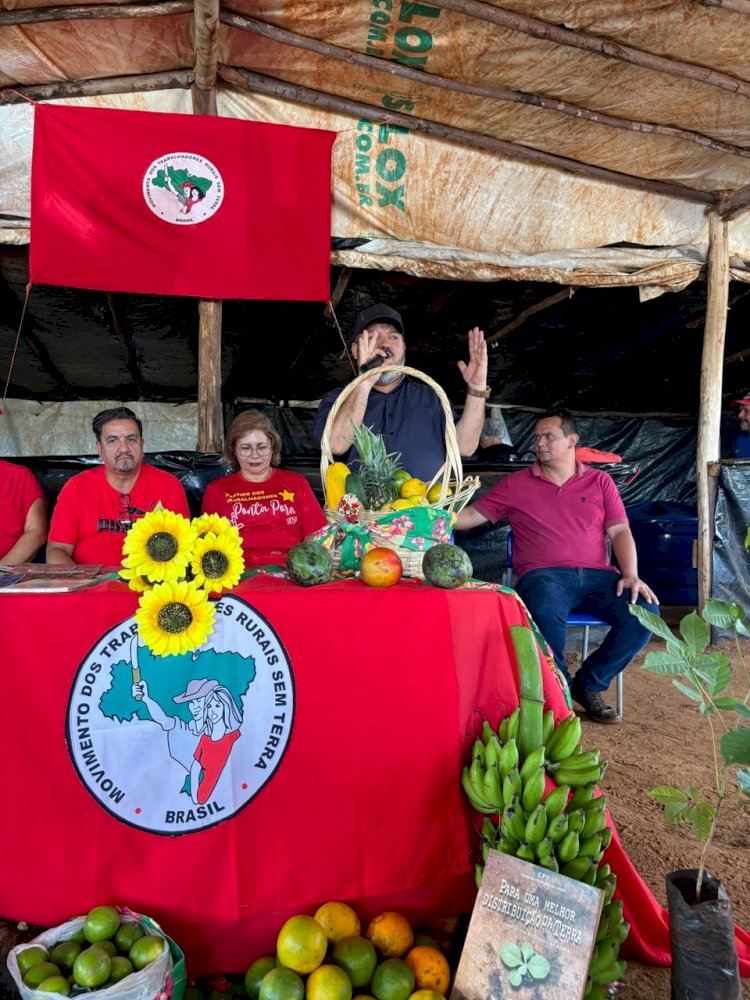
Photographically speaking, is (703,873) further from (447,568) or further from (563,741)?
(447,568)

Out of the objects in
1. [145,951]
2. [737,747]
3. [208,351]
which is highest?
[208,351]

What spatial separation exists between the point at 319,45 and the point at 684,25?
6.65 feet

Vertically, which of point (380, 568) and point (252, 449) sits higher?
point (252, 449)

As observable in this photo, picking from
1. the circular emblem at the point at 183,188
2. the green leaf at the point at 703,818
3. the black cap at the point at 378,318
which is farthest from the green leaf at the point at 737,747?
the circular emblem at the point at 183,188

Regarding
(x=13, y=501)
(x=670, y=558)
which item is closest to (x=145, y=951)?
(x=13, y=501)

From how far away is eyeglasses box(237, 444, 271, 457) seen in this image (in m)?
2.80

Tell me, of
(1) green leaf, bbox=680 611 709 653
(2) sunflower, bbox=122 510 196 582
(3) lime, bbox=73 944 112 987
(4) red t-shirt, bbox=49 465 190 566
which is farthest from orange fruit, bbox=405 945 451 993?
(4) red t-shirt, bbox=49 465 190 566

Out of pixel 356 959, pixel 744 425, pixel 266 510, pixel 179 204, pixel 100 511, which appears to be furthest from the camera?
pixel 744 425

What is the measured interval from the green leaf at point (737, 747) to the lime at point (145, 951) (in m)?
1.14

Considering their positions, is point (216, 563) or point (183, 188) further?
point (183, 188)

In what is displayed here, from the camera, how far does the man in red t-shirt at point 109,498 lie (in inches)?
100

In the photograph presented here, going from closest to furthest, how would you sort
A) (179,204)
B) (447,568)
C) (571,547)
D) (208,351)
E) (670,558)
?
(447,568) < (571,547) < (179,204) < (208,351) < (670,558)

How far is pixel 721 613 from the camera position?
4.28ft

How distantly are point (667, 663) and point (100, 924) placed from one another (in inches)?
48.8
